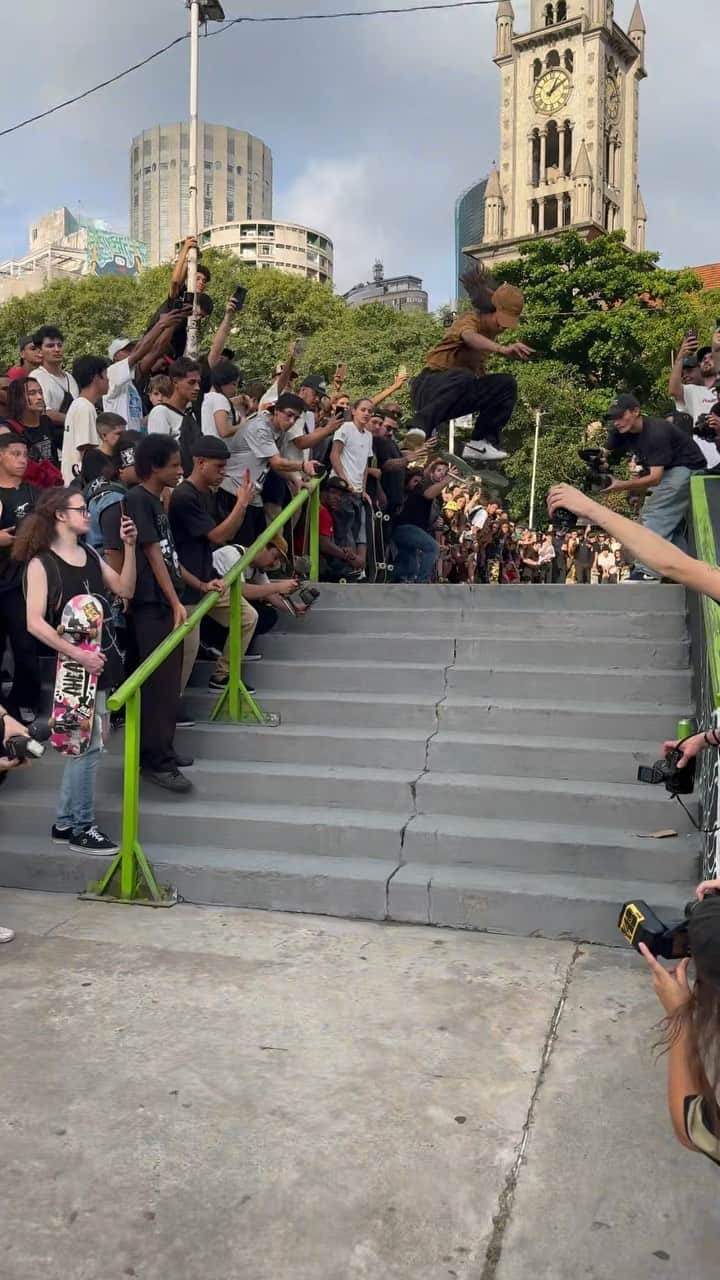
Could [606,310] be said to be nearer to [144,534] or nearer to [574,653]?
[574,653]

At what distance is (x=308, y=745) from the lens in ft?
19.7

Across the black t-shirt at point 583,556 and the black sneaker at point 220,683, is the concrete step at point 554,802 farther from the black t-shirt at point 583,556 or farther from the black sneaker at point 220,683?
the black t-shirt at point 583,556

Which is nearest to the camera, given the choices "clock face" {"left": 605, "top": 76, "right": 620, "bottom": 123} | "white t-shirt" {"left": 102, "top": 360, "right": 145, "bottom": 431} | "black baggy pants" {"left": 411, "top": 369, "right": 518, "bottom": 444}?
"white t-shirt" {"left": 102, "top": 360, "right": 145, "bottom": 431}

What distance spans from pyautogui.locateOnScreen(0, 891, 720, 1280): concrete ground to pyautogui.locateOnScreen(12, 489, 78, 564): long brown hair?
1.84 m

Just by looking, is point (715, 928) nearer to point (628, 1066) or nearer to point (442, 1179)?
point (442, 1179)

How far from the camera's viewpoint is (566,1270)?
250 centimetres

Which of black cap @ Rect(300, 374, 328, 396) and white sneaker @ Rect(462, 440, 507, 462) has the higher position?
black cap @ Rect(300, 374, 328, 396)

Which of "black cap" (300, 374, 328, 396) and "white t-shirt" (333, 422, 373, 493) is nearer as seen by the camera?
"white t-shirt" (333, 422, 373, 493)

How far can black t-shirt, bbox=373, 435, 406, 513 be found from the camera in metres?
9.67

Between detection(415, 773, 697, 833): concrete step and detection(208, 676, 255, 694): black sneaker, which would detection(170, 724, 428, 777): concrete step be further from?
Result: detection(208, 676, 255, 694): black sneaker

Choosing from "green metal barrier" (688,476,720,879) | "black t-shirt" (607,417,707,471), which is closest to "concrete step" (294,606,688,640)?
"green metal barrier" (688,476,720,879)

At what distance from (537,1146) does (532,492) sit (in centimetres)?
3855

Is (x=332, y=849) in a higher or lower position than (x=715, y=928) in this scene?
lower

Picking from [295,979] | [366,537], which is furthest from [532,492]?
[295,979]
